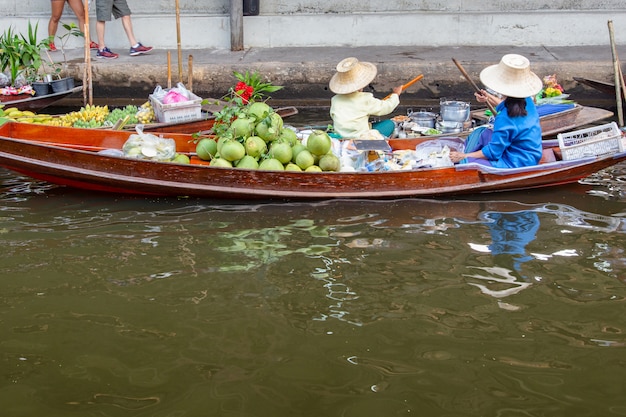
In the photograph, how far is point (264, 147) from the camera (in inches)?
223

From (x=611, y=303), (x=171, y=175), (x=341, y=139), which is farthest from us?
(x=341, y=139)

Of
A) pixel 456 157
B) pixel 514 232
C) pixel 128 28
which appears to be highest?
pixel 128 28

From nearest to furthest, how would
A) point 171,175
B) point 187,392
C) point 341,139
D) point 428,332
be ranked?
1. point 187,392
2. point 428,332
3. point 171,175
4. point 341,139

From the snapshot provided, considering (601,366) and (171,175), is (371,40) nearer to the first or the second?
(171,175)

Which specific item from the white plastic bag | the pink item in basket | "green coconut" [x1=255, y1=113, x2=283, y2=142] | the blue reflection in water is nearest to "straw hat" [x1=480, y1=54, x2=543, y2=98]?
the blue reflection in water

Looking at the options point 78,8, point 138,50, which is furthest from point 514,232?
point 78,8

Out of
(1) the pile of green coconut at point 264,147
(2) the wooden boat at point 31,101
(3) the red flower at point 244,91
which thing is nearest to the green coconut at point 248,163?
(1) the pile of green coconut at point 264,147

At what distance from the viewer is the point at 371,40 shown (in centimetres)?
984

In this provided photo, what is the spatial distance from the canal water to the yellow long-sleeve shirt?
878mm

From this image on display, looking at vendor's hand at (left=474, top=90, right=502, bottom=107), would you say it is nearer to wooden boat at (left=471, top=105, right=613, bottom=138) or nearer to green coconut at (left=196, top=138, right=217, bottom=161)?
wooden boat at (left=471, top=105, right=613, bottom=138)

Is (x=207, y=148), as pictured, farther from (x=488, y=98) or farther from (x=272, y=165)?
(x=488, y=98)

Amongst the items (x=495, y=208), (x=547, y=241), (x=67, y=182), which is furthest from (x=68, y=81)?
(x=547, y=241)

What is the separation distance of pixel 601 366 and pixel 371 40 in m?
7.01

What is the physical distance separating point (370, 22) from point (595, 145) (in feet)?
15.5
